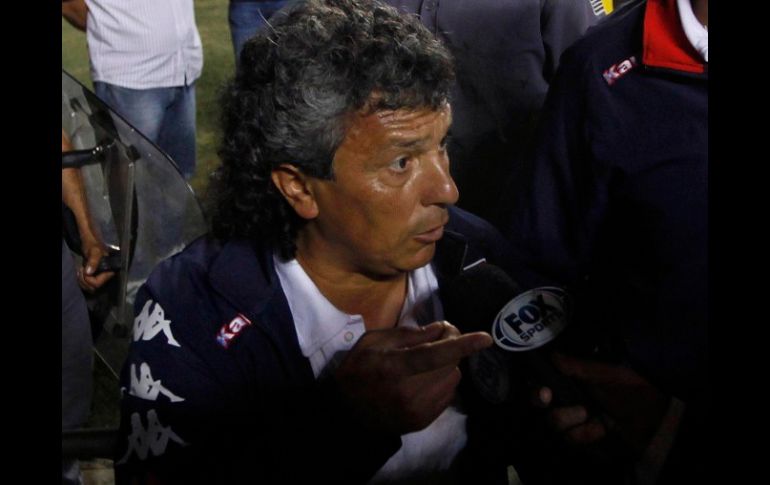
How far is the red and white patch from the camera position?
1.82m

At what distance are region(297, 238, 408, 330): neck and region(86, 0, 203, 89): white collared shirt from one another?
2163mm

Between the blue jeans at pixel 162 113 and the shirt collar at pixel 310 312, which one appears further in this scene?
the blue jeans at pixel 162 113

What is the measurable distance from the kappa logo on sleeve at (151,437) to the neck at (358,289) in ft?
1.46

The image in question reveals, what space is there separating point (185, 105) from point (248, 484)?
2.78 m

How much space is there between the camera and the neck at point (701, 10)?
6.55 ft

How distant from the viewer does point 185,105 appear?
4.16 m

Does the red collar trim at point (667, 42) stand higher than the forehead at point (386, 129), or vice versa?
the red collar trim at point (667, 42)

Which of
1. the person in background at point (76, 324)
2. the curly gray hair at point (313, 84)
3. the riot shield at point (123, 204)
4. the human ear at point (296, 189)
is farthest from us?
the riot shield at point (123, 204)

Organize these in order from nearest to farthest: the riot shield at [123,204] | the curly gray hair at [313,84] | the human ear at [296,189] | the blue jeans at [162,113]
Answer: the curly gray hair at [313,84] → the human ear at [296,189] → the riot shield at [123,204] → the blue jeans at [162,113]

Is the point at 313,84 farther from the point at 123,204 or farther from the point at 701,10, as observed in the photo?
the point at 123,204

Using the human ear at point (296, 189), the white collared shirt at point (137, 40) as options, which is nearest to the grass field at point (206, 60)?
the white collared shirt at point (137, 40)

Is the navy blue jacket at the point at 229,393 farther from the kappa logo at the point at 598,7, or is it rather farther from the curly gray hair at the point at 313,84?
the kappa logo at the point at 598,7
